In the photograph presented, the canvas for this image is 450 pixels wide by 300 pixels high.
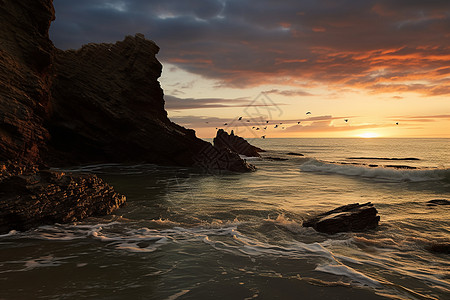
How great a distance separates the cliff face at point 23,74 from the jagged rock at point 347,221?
427 inches

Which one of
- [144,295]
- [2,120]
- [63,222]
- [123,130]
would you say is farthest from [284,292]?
[123,130]

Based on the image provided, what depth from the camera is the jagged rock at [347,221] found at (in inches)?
283

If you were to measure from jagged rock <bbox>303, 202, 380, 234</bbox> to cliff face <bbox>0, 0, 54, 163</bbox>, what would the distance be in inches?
427

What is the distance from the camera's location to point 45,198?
7.22m

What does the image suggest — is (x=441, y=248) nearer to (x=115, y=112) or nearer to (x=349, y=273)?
(x=349, y=273)

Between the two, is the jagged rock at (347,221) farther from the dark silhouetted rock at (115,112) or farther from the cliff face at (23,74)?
the dark silhouetted rock at (115,112)

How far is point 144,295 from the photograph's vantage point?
3770 mm

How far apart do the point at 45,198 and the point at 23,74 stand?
7.46 m

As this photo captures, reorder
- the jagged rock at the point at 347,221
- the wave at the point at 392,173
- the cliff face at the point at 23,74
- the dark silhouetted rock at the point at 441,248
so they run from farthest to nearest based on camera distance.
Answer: the wave at the point at 392,173 < the cliff face at the point at 23,74 < the jagged rock at the point at 347,221 < the dark silhouetted rock at the point at 441,248

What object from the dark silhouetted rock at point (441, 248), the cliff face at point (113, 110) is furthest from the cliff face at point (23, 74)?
the dark silhouetted rock at point (441, 248)

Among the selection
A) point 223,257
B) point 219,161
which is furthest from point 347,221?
point 219,161

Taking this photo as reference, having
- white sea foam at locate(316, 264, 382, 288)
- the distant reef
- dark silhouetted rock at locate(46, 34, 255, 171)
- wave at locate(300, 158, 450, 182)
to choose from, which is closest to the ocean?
white sea foam at locate(316, 264, 382, 288)

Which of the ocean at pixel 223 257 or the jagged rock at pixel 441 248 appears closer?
the ocean at pixel 223 257

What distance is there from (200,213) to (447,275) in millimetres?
6617
